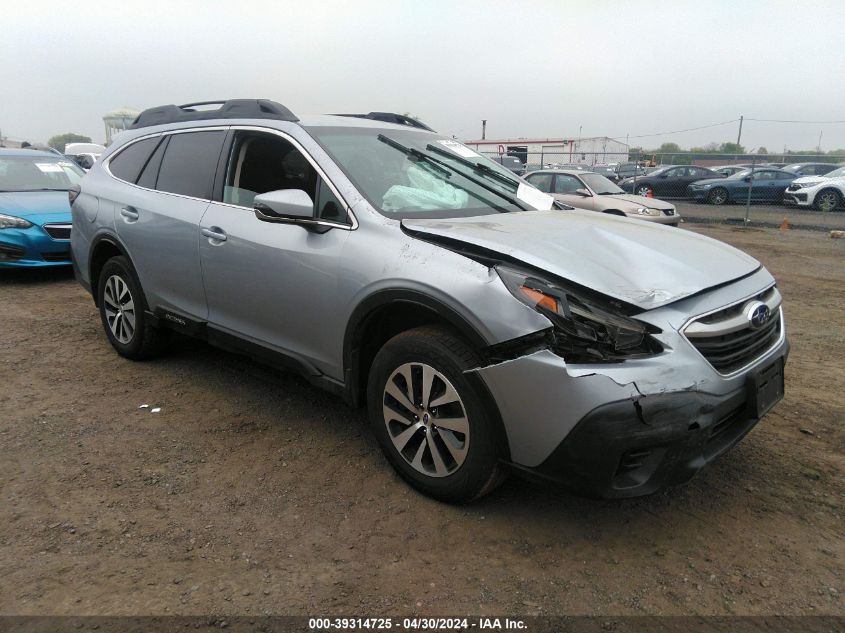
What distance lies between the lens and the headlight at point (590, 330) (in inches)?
90.4

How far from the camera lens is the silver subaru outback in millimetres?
2303

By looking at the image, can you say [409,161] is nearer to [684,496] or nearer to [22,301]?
[684,496]

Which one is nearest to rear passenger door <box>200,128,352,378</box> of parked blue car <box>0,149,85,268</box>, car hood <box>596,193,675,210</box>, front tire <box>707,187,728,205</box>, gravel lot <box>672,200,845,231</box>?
parked blue car <box>0,149,85,268</box>

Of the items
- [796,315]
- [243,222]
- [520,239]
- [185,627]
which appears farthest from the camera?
[796,315]

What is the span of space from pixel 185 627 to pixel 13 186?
812 centimetres

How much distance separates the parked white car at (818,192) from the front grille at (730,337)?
17.3 meters

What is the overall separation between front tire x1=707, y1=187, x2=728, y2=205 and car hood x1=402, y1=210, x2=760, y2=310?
19103 millimetres

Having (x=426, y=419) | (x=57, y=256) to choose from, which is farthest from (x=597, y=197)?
(x=426, y=419)

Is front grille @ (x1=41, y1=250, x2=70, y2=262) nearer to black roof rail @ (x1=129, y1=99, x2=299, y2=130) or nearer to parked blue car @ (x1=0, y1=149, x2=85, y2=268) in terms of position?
parked blue car @ (x1=0, y1=149, x2=85, y2=268)

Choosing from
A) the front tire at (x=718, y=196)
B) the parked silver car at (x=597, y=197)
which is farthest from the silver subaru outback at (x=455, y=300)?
the front tire at (x=718, y=196)

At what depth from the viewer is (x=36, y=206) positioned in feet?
24.8

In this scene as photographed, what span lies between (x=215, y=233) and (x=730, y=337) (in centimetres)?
278

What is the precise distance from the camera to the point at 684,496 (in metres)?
2.90

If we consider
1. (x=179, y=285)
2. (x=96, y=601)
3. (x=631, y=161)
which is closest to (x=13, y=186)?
(x=179, y=285)
